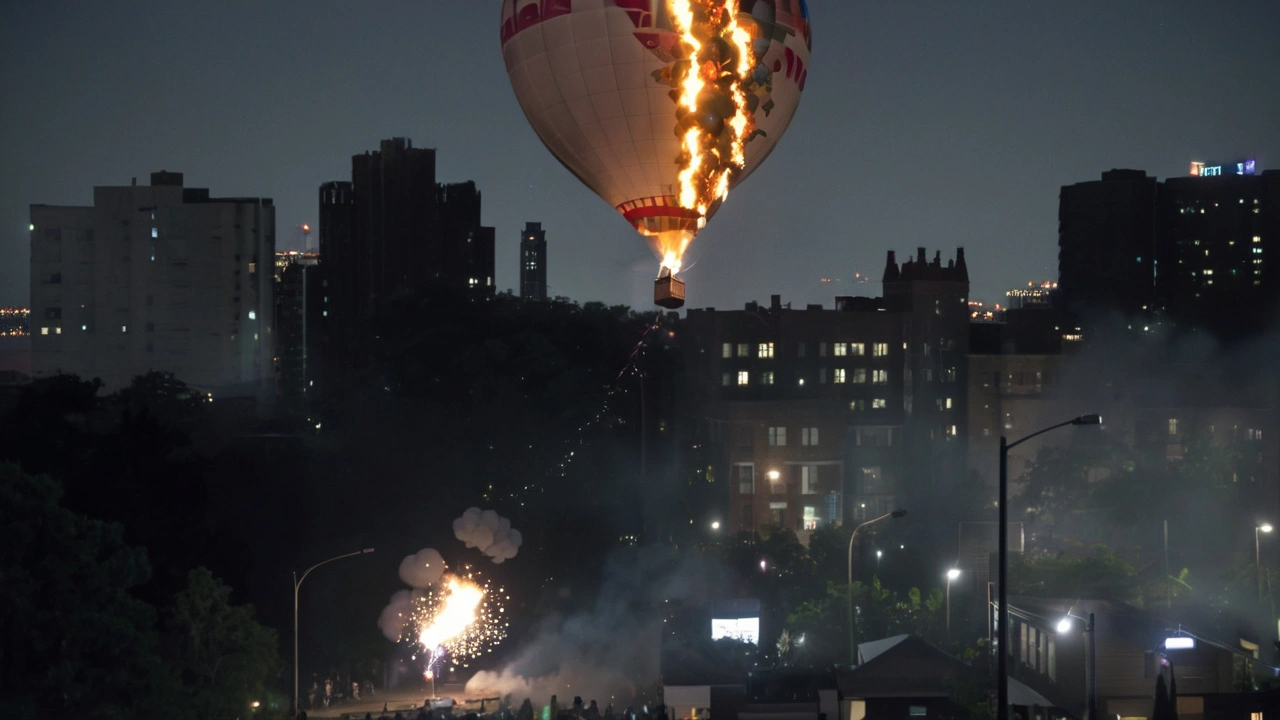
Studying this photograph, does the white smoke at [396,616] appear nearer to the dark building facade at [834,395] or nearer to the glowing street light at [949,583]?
the glowing street light at [949,583]

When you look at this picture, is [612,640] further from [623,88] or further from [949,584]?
[623,88]

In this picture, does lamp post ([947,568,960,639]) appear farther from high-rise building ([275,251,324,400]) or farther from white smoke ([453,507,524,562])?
high-rise building ([275,251,324,400])

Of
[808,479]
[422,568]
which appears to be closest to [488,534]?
[422,568]

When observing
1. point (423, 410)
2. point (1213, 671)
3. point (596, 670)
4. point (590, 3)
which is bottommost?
point (596, 670)

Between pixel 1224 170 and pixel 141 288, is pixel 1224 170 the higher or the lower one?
the higher one

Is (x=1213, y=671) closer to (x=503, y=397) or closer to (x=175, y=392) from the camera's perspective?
(x=503, y=397)

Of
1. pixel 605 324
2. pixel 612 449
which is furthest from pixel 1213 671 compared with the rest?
pixel 605 324
